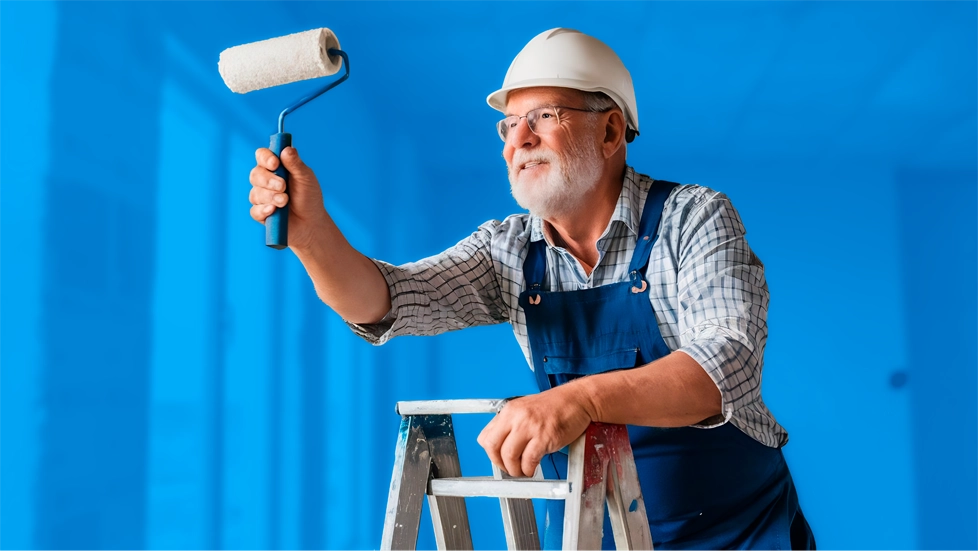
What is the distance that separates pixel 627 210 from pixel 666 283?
0.69 ft

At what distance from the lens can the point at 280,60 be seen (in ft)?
4.57

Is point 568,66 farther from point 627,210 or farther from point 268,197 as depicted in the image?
point 268,197

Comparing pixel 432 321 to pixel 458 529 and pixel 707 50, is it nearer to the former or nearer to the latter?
Result: pixel 458 529

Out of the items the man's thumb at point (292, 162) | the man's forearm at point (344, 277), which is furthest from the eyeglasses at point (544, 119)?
the man's thumb at point (292, 162)

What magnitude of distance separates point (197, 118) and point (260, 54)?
1.25 metres

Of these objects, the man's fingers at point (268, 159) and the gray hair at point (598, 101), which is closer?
the man's fingers at point (268, 159)

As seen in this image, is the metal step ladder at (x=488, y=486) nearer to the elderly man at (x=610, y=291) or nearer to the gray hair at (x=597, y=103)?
the elderly man at (x=610, y=291)

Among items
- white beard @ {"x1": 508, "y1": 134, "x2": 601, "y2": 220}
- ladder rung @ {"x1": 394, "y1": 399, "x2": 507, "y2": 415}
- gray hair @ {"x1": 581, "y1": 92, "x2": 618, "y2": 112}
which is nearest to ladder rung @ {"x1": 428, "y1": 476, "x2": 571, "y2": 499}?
ladder rung @ {"x1": 394, "y1": 399, "x2": 507, "y2": 415}

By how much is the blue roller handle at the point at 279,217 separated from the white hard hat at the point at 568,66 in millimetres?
660

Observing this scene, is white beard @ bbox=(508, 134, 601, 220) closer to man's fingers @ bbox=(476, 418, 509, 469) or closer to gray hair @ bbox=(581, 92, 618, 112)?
gray hair @ bbox=(581, 92, 618, 112)

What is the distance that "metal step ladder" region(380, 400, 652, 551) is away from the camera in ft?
4.09

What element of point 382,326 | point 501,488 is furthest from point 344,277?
point 501,488

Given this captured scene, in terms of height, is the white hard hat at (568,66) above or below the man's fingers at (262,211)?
above

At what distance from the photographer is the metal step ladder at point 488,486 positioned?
4.09 ft
